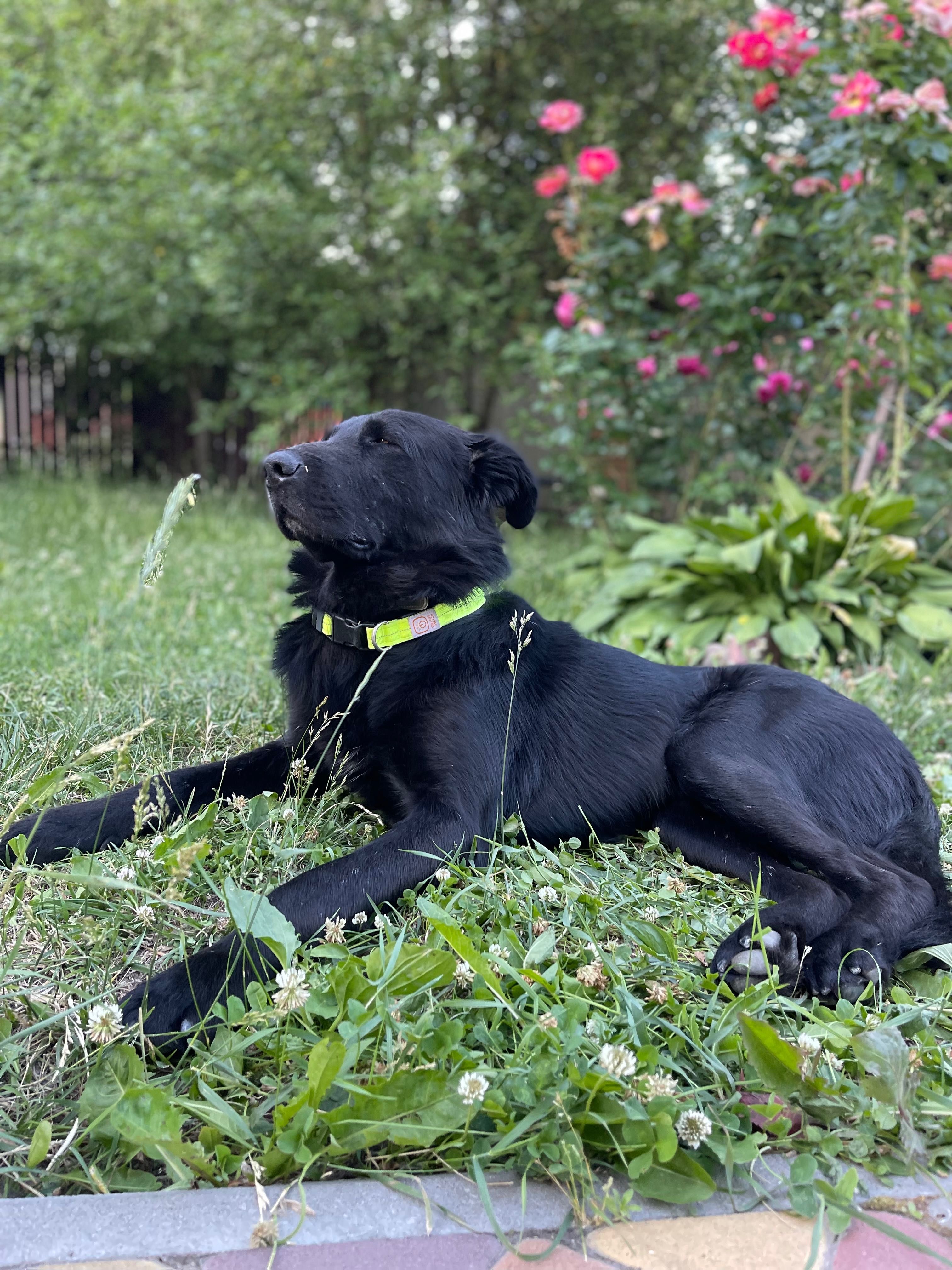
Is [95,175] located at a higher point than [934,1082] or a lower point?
higher

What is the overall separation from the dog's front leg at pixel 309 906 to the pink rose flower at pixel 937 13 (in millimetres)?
4033

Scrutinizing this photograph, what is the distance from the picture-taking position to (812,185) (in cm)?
473

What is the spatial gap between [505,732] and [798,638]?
2.33 metres

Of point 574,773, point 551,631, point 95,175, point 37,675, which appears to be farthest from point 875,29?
point 95,175

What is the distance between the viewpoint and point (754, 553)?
4.35 m

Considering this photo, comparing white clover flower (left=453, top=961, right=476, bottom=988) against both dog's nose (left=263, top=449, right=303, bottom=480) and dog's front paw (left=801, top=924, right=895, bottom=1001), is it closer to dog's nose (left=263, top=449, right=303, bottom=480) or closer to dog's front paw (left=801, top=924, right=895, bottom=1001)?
dog's front paw (left=801, top=924, right=895, bottom=1001)

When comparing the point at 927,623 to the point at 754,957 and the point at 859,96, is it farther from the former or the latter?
the point at 754,957

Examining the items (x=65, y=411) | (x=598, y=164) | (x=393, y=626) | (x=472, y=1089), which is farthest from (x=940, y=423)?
(x=65, y=411)

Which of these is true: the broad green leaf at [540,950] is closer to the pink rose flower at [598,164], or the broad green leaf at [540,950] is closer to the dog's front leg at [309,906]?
the dog's front leg at [309,906]

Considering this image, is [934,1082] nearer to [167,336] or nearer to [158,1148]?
[158,1148]

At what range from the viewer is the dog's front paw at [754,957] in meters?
1.78

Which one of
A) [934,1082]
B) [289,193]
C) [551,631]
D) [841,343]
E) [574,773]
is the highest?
[289,193]

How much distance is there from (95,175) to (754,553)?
627 centimetres

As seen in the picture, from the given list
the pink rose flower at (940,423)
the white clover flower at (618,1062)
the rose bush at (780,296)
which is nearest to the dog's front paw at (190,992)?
the white clover flower at (618,1062)
